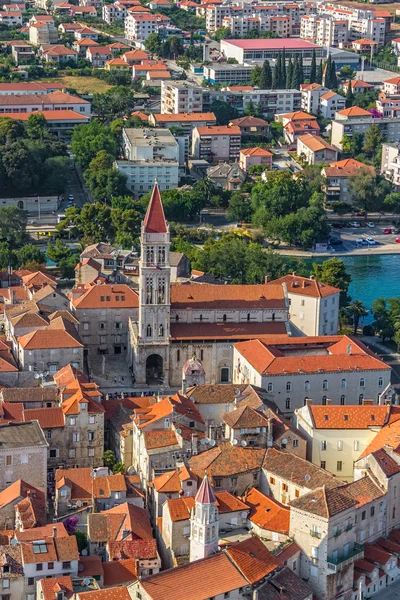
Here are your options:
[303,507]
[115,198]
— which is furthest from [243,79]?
[303,507]

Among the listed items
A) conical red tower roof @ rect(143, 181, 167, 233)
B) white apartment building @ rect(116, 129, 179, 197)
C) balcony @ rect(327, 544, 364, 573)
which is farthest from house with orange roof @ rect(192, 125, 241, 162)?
balcony @ rect(327, 544, 364, 573)

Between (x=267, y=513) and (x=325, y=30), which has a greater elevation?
(x=267, y=513)

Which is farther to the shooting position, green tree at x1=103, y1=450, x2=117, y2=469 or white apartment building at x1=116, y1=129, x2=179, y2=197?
white apartment building at x1=116, y1=129, x2=179, y2=197

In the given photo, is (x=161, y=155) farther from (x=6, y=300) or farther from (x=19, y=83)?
(x=6, y=300)

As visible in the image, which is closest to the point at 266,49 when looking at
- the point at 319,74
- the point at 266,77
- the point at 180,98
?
the point at 319,74

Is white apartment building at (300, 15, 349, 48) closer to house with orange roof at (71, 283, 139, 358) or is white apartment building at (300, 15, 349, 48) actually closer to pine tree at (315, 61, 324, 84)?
pine tree at (315, 61, 324, 84)

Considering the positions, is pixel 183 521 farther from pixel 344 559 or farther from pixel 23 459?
pixel 23 459
